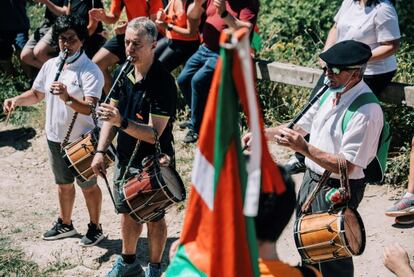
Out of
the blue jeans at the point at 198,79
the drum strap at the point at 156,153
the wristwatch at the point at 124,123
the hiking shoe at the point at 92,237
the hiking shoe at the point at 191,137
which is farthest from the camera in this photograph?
the hiking shoe at the point at 191,137

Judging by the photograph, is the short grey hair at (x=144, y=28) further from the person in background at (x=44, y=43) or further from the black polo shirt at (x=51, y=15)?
the black polo shirt at (x=51, y=15)

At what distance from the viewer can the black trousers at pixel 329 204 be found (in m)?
5.11

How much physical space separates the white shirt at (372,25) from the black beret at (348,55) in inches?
46.9

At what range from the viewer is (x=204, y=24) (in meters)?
7.71

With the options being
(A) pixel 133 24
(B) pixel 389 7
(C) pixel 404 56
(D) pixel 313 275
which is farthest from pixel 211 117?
(C) pixel 404 56

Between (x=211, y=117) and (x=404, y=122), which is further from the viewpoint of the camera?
(x=404, y=122)

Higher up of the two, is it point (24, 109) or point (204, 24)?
point (204, 24)

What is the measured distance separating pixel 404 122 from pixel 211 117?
14.2 feet

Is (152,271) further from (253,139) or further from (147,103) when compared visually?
(253,139)

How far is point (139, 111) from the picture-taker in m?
5.73

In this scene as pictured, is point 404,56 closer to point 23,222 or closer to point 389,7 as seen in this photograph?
point 389,7

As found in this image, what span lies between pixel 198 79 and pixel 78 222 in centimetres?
167

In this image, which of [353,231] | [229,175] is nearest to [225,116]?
[229,175]

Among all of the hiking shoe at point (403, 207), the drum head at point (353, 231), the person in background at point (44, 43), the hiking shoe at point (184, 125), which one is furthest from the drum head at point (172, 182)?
the person in background at point (44, 43)
